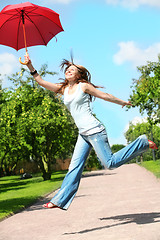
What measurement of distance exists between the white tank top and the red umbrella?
1.35 metres

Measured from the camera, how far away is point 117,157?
5.40m

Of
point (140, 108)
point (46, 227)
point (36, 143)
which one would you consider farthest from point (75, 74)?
point (140, 108)

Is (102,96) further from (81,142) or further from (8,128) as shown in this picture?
(8,128)

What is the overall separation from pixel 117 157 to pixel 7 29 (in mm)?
2978

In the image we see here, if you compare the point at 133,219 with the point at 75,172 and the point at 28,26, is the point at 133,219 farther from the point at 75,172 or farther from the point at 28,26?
the point at 28,26

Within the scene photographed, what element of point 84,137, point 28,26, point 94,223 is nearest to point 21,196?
point 94,223

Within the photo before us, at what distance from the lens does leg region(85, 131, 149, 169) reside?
17.6 feet

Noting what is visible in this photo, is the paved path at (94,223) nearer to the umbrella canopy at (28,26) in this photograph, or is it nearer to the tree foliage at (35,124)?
the umbrella canopy at (28,26)

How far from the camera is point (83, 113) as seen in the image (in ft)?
17.7

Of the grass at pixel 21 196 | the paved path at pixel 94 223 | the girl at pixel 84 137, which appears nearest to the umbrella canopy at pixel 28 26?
the girl at pixel 84 137

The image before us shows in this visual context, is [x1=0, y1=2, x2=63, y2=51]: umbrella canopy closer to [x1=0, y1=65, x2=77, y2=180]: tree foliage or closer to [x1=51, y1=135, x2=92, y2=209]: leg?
[x1=51, y1=135, x2=92, y2=209]: leg

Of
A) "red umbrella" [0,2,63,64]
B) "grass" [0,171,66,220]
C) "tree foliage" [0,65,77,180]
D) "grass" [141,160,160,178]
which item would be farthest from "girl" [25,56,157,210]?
"tree foliage" [0,65,77,180]

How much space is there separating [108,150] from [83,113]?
0.65m

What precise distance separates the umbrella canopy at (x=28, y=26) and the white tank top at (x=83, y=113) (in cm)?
135
